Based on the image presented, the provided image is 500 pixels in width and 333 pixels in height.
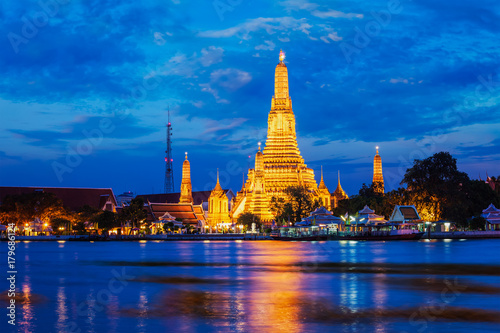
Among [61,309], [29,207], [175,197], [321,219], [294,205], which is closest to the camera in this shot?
[61,309]

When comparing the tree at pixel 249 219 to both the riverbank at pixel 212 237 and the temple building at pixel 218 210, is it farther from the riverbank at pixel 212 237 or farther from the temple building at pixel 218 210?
the temple building at pixel 218 210

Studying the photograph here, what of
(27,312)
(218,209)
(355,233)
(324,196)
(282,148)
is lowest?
(27,312)

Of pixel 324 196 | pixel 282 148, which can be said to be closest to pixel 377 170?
pixel 324 196

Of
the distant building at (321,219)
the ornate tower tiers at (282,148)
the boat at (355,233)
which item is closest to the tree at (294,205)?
the ornate tower tiers at (282,148)

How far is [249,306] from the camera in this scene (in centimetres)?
2178

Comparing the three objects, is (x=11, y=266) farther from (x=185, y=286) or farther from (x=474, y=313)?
(x=474, y=313)

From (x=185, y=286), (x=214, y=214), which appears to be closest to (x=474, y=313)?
(x=185, y=286)

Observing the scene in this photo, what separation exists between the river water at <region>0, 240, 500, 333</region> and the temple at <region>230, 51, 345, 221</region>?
6902 centimetres

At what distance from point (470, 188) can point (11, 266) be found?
61.7m

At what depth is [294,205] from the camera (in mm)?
102312

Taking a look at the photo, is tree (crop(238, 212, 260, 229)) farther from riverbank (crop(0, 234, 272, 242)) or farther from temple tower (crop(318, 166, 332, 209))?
temple tower (crop(318, 166, 332, 209))

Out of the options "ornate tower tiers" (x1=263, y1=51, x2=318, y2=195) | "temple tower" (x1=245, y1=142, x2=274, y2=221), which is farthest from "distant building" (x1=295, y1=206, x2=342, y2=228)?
"ornate tower tiers" (x1=263, y1=51, x2=318, y2=195)

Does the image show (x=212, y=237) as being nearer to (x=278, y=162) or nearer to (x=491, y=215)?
(x=278, y=162)

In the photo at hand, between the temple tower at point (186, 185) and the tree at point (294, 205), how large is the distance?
3196cm
